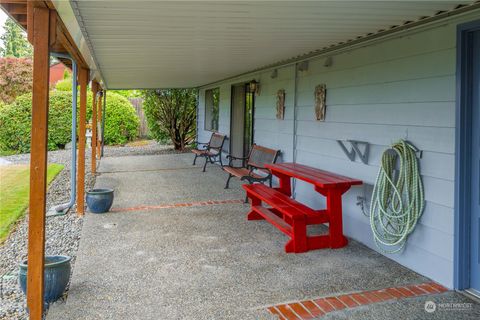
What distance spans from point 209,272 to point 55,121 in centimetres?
1176

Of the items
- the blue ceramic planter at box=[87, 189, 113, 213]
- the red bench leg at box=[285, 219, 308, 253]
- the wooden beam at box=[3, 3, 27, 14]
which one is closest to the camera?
the wooden beam at box=[3, 3, 27, 14]

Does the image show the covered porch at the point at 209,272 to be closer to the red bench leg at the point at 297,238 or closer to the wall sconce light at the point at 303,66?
the red bench leg at the point at 297,238

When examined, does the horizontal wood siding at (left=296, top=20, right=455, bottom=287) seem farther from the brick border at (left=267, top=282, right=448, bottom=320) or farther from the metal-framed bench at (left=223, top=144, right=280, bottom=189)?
the metal-framed bench at (left=223, top=144, right=280, bottom=189)

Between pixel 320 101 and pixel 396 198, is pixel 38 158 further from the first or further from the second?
pixel 320 101

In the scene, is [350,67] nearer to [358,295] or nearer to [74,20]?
[358,295]

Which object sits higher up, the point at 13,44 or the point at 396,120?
the point at 13,44

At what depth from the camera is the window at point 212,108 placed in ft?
36.5

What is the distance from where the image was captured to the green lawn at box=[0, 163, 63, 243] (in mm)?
5543

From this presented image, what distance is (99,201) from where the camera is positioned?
5.32 meters

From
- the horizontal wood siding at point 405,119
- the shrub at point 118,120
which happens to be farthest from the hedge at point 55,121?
the horizontal wood siding at point 405,119

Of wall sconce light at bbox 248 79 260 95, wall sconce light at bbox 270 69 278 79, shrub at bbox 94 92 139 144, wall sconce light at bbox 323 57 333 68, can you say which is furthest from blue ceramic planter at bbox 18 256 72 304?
shrub at bbox 94 92 139 144

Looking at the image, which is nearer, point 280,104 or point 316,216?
point 316,216

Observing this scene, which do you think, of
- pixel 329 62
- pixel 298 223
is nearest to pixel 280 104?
pixel 329 62

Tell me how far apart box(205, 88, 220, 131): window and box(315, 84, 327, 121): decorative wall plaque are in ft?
19.3
